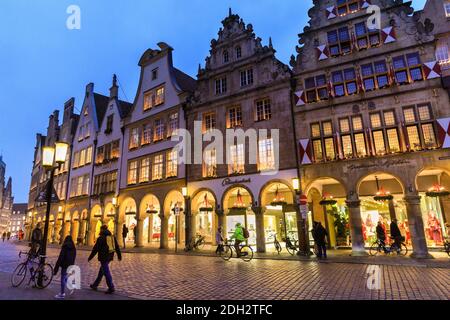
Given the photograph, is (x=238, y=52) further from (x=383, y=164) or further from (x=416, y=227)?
(x=416, y=227)

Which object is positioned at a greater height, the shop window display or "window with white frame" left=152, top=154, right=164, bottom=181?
"window with white frame" left=152, top=154, right=164, bottom=181

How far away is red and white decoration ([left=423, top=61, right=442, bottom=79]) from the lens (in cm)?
1709

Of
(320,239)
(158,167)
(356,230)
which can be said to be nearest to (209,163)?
(158,167)

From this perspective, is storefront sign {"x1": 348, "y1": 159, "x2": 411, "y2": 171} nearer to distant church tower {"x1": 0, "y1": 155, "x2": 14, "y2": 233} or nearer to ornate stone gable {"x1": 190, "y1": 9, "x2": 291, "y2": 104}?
ornate stone gable {"x1": 190, "y1": 9, "x2": 291, "y2": 104}

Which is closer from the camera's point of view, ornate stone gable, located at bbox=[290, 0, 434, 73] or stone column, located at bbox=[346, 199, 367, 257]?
stone column, located at bbox=[346, 199, 367, 257]

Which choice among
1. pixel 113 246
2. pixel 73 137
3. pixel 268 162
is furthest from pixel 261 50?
pixel 73 137

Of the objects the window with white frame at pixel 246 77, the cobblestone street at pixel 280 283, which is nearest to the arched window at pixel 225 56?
the window with white frame at pixel 246 77

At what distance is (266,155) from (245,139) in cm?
226

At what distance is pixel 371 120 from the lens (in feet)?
61.0

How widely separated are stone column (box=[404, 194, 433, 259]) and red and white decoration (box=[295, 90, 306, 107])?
879cm

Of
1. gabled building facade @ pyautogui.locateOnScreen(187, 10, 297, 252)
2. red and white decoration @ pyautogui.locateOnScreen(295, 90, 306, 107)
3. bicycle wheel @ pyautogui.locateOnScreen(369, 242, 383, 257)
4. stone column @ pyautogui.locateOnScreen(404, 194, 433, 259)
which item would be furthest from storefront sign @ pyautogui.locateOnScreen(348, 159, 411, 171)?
red and white decoration @ pyautogui.locateOnScreen(295, 90, 306, 107)
